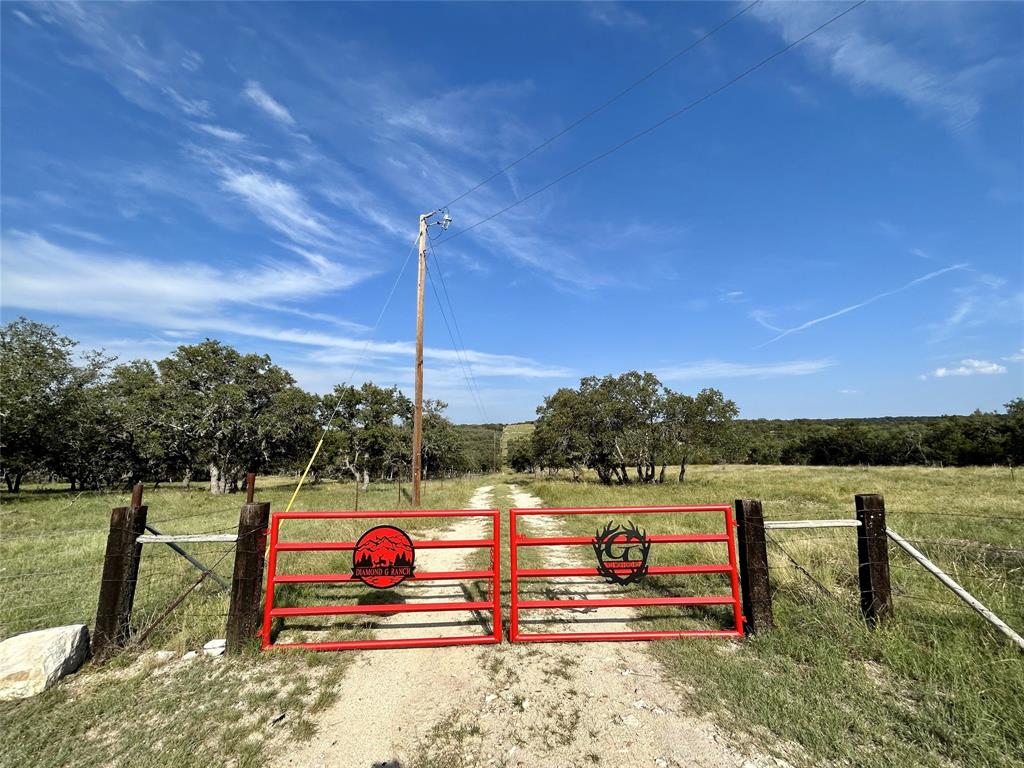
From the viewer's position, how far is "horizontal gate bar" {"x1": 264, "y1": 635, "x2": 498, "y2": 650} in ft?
14.5

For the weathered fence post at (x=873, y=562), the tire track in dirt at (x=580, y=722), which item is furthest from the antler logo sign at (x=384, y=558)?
the weathered fence post at (x=873, y=562)

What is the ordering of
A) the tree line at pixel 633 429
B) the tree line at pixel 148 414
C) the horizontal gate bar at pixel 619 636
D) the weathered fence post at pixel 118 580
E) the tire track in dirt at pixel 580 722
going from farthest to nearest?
the tree line at pixel 633 429 → the tree line at pixel 148 414 → the horizontal gate bar at pixel 619 636 → the weathered fence post at pixel 118 580 → the tire track in dirt at pixel 580 722

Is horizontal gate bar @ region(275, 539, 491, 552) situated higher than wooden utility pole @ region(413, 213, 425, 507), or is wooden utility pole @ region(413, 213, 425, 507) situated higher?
wooden utility pole @ region(413, 213, 425, 507)

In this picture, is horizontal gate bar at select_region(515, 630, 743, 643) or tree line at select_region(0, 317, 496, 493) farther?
tree line at select_region(0, 317, 496, 493)

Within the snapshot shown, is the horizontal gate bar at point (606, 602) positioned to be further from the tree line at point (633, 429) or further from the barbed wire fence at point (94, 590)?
the tree line at point (633, 429)

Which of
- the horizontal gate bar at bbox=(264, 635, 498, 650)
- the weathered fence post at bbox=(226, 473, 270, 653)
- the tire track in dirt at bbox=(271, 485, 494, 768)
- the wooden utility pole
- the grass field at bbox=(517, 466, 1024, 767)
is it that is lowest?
the tire track in dirt at bbox=(271, 485, 494, 768)

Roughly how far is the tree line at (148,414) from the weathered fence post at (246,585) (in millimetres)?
17553

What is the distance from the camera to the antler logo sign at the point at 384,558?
4.73m

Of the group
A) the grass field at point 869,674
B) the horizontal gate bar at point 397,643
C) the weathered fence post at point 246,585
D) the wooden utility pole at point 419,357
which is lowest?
the horizontal gate bar at point 397,643

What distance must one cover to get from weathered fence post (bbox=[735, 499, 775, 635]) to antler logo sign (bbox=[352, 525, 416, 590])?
12.0ft

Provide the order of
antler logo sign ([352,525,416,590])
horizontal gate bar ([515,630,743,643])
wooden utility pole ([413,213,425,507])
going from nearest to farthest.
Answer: horizontal gate bar ([515,630,743,643]) < antler logo sign ([352,525,416,590]) < wooden utility pole ([413,213,425,507])

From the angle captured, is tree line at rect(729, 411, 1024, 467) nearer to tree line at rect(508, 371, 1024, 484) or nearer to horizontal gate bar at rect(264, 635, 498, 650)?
tree line at rect(508, 371, 1024, 484)

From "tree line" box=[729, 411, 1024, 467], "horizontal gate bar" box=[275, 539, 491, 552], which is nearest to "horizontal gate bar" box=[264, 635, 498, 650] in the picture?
"horizontal gate bar" box=[275, 539, 491, 552]

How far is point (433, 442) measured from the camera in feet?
141
